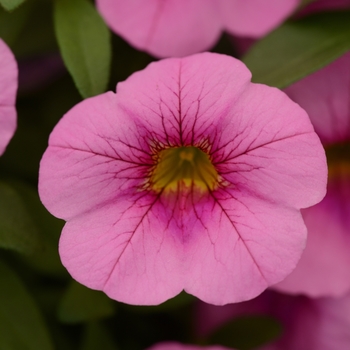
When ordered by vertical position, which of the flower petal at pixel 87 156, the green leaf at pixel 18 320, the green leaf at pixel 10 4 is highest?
the green leaf at pixel 10 4

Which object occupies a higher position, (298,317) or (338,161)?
(338,161)

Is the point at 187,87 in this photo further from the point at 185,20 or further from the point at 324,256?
the point at 324,256

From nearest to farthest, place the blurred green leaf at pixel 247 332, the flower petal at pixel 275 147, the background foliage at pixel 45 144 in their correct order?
the flower petal at pixel 275 147, the background foliage at pixel 45 144, the blurred green leaf at pixel 247 332

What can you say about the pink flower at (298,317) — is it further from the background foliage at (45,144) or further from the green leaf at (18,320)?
the green leaf at (18,320)

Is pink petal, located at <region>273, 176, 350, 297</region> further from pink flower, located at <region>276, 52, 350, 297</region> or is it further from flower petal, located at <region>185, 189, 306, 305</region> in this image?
flower petal, located at <region>185, 189, 306, 305</region>

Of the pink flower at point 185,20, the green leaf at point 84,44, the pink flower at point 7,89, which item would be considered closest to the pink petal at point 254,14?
the pink flower at point 185,20

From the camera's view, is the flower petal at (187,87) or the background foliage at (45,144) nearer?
the flower petal at (187,87)

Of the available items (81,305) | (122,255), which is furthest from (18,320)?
(122,255)

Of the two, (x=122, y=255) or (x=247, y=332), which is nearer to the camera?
(x=122, y=255)
